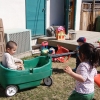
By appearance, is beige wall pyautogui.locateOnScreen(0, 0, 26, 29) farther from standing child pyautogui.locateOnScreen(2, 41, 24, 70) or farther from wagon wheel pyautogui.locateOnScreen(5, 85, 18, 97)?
wagon wheel pyautogui.locateOnScreen(5, 85, 18, 97)

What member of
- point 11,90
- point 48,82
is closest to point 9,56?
point 11,90

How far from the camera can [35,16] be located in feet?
23.2

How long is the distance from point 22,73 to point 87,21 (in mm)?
7509

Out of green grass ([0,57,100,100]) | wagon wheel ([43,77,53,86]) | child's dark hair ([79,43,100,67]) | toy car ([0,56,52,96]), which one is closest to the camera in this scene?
child's dark hair ([79,43,100,67])

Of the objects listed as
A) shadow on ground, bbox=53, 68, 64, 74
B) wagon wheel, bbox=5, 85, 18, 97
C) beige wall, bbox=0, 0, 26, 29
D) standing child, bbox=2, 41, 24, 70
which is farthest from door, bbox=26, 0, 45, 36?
wagon wheel, bbox=5, 85, 18, 97

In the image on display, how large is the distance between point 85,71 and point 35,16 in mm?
5148

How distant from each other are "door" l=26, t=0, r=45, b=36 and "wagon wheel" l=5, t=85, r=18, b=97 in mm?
3655

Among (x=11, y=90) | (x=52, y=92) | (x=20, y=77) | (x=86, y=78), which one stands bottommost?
(x=52, y=92)

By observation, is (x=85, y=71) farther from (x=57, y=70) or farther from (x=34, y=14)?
(x=34, y=14)

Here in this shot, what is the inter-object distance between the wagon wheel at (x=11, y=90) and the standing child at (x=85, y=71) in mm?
1452

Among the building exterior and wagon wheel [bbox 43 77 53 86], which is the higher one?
the building exterior

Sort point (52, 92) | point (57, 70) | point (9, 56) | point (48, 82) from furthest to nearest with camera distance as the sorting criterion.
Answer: point (57, 70) → point (48, 82) → point (52, 92) → point (9, 56)

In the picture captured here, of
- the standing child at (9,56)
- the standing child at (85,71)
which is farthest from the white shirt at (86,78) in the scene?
the standing child at (9,56)

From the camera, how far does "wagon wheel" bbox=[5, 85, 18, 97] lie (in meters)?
3.44
